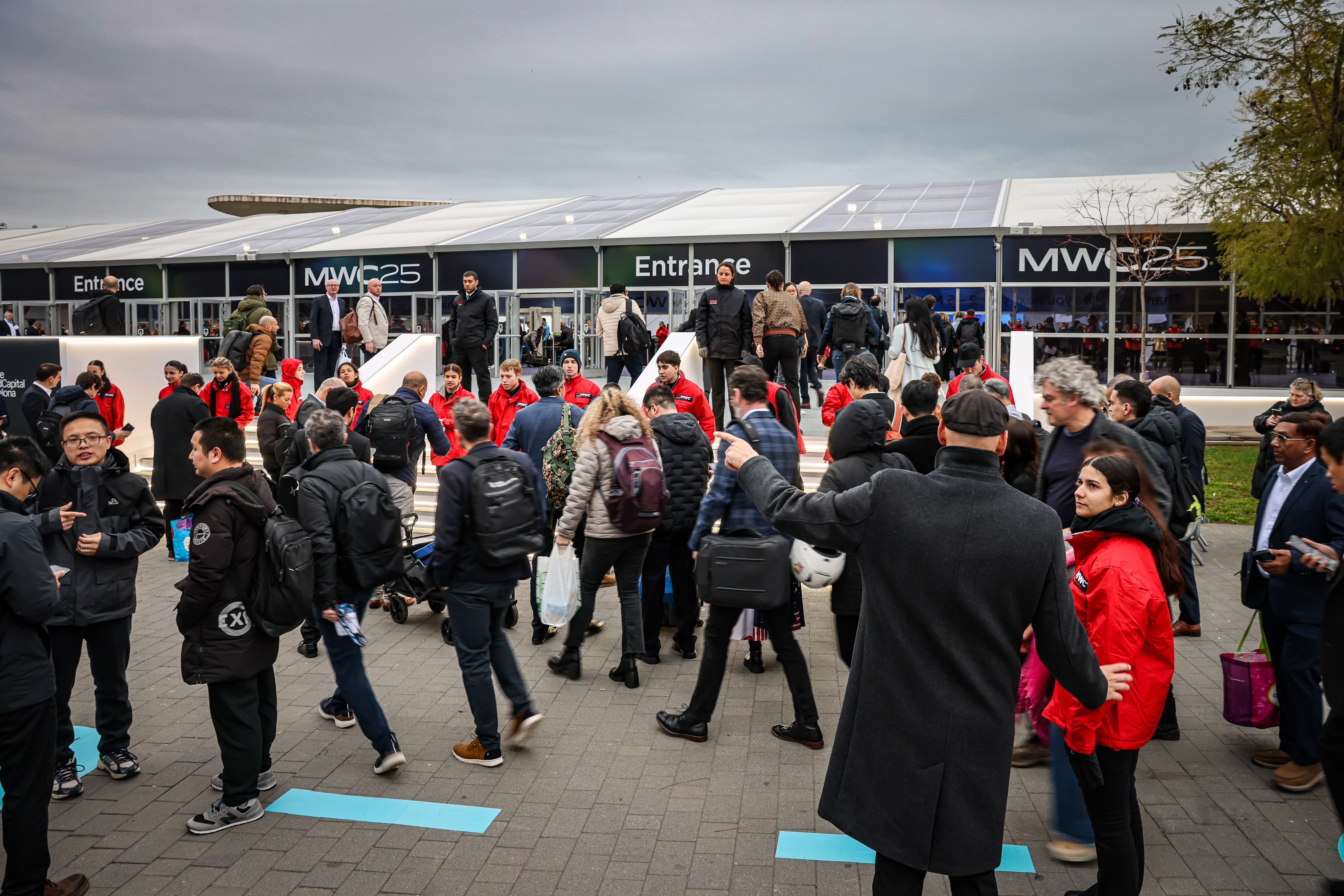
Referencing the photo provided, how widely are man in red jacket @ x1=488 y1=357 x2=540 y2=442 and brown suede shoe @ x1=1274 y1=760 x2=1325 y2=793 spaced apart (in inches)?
251

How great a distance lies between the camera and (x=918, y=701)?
274cm

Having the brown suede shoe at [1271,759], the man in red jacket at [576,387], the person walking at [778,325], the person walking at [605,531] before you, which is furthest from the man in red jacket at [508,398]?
the brown suede shoe at [1271,759]

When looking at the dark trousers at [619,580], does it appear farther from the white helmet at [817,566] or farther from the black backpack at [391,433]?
the black backpack at [391,433]

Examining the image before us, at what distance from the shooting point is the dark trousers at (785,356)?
11.6m

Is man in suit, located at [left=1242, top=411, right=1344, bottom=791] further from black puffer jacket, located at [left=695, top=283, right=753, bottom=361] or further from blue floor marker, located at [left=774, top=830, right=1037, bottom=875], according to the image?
black puffer jacket, located at [left=695, top=283, right=753, bottom=361]

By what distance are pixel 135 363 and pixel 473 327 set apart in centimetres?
608

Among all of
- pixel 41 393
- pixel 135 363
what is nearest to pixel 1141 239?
pixel 135 363

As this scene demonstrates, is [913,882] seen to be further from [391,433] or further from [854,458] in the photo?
[391,433]

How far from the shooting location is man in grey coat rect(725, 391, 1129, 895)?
267cm

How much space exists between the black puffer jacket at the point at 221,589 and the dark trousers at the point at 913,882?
9.54 feet

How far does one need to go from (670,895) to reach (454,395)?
6392 millimetres

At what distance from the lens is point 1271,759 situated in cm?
486

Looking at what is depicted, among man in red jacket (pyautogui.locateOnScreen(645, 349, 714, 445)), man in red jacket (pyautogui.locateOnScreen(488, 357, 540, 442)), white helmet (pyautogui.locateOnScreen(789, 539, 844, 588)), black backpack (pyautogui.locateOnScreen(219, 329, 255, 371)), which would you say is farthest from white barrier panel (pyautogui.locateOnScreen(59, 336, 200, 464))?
white helmet (pyautogui.locateOnScreen(789, 539, 844, 588))

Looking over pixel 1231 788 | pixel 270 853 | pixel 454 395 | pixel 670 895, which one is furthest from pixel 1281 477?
pixel 454 395
